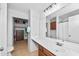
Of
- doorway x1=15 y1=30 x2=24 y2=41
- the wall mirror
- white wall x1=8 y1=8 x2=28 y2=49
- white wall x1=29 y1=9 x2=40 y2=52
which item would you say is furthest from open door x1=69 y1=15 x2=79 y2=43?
doorway x1=15 y1=30 x2=24 y2=41

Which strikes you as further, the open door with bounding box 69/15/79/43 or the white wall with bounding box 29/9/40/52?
the white wall with bounding box 29/9/40/52

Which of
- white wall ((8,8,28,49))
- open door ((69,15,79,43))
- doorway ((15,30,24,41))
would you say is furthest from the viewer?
doorway ((15,30,24,41))

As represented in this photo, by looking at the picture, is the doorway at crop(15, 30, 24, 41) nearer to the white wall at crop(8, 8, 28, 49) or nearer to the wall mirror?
the white wall at crop(8, 8, 28, 49)

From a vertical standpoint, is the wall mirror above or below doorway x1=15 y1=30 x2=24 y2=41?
above

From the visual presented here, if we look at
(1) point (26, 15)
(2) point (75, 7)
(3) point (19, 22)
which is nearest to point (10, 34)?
(1) point (26, 15)

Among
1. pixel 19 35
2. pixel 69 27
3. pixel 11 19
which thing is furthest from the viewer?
pixel 19 35

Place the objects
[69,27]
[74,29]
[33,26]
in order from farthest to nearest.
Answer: [33,26] → [69,27] → [74,29]

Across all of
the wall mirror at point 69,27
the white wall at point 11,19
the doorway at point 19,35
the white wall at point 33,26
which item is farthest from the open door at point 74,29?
the doorway at point 19,35

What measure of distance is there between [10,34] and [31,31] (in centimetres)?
112

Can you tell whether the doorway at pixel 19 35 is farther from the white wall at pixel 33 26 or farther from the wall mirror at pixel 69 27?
the wall mirror at pixel 69 27

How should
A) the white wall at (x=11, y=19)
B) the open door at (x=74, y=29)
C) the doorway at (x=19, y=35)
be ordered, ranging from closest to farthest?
the open door at (x=74, y=29)
the white wall at (x=11, y=19)
the doorway at (x=19, y=35)

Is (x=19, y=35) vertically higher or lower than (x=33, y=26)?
lower

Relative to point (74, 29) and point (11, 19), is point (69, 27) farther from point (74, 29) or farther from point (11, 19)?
point (11, 19)

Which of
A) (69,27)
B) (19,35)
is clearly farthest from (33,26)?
(19,35)
